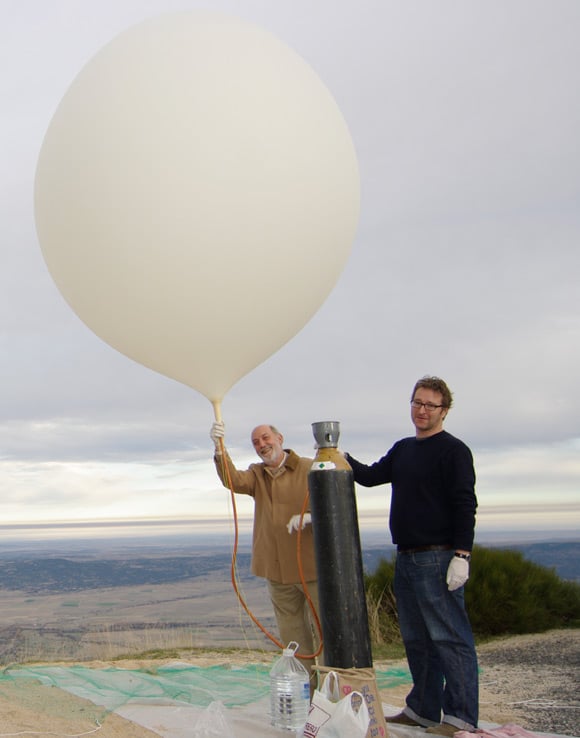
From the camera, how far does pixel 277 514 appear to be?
378 centimetres

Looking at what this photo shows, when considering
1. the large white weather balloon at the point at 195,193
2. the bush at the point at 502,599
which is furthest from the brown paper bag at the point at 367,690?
the bush at the point at 502,599

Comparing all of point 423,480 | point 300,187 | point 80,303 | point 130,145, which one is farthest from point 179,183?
point 423,480

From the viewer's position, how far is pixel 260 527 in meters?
3.85

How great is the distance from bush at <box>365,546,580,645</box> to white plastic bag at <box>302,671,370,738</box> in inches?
164

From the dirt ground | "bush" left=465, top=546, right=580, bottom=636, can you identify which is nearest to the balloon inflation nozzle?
the dirt ground

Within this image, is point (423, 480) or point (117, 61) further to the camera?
point (423, 480)

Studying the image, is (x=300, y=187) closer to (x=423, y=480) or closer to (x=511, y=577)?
(x=423, y=480)

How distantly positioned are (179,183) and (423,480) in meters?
1.74

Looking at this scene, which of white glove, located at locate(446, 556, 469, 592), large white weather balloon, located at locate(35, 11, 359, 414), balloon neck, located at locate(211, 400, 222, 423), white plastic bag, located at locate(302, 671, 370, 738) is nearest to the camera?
white plastic bag, located at locate(302, 671, 370, 738)

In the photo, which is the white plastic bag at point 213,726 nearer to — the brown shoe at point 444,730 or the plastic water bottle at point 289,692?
the plastic water bottle at point 289,692

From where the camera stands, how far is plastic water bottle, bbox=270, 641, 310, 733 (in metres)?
3.51

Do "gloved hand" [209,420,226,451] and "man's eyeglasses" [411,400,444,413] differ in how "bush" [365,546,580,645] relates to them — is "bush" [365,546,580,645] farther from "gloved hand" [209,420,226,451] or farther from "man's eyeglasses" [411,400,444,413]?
"gloved hand" [209,420,226,451]

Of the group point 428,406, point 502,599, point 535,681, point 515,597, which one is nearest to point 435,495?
point 428,406

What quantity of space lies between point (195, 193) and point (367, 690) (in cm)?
216
